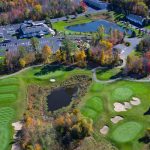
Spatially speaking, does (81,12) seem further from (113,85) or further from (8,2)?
(113,85)

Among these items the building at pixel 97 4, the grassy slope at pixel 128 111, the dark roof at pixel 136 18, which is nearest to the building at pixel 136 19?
the dark roof at pixel 136 18

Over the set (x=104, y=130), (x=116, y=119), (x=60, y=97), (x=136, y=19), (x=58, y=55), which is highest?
(x=58, y=55)

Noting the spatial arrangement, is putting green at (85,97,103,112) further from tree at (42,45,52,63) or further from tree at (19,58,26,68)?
tree at (19,58,26,68)

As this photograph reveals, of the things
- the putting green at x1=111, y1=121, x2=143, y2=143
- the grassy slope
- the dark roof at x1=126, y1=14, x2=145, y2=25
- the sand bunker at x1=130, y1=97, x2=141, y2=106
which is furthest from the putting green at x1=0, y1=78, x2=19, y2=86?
the dark roof at x1=126, y1=14, x2=145, y2=25

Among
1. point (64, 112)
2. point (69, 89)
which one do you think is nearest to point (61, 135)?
point (64, 112)

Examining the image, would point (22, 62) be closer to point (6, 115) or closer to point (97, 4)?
point (6, 115)

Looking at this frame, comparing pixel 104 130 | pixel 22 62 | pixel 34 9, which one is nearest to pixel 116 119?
pixel 104 130
